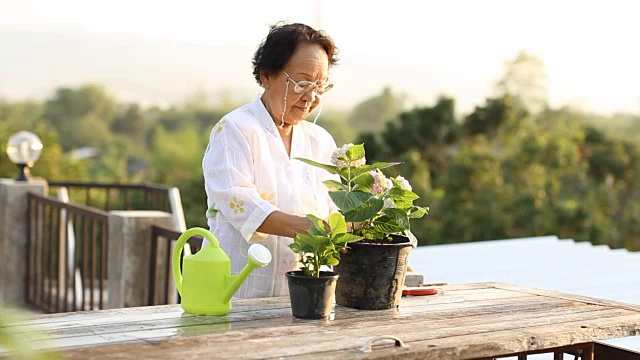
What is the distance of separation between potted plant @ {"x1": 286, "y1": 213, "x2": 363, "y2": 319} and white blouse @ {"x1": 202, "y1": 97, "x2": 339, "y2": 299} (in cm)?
33

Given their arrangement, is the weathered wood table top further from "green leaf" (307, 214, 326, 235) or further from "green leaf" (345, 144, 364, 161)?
"green leaf" (345, 144, 364, 161)

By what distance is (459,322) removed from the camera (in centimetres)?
219

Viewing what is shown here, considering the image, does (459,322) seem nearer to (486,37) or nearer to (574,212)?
(574,212)

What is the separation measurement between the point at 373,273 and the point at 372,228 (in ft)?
0.35

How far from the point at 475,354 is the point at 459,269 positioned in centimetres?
375

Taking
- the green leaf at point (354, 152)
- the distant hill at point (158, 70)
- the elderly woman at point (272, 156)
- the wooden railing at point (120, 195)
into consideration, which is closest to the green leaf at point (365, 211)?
the green leaf at point (354, 152)

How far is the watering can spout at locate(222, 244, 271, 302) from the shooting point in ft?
7.08

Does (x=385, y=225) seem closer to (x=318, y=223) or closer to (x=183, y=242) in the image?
(x=318, y=223)

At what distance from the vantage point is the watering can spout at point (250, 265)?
7.08ft

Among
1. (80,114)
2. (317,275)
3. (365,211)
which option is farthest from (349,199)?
(80,114)

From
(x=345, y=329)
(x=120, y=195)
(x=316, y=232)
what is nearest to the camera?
(x=345, y=329)

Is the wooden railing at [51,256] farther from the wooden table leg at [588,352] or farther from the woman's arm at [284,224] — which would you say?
the wooden table leg at [588,352]

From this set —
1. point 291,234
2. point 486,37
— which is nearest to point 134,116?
point 486,37

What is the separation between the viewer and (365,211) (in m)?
2.24
